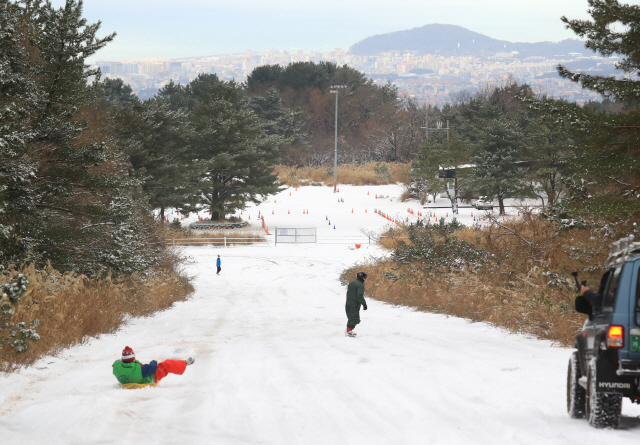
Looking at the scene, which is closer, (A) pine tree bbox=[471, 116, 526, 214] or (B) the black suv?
(B) the black suv

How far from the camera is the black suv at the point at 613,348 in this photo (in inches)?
217

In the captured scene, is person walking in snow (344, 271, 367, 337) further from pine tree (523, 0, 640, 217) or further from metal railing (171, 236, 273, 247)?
metal railing (171, 236, 273, 247)

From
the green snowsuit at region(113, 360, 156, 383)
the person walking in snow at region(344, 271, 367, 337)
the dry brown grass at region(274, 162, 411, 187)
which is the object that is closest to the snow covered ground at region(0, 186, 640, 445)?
the green snowsuit at region(113, 360, 156, 383)

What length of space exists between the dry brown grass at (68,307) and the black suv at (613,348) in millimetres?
7410

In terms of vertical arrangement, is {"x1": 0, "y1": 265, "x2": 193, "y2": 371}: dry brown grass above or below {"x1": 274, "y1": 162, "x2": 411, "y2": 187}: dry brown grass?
below

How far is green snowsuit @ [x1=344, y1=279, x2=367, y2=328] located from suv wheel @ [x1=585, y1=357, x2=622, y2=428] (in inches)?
301

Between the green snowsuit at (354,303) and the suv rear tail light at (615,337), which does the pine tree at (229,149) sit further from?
the suv rear tail light at (615,337)

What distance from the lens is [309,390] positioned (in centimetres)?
814

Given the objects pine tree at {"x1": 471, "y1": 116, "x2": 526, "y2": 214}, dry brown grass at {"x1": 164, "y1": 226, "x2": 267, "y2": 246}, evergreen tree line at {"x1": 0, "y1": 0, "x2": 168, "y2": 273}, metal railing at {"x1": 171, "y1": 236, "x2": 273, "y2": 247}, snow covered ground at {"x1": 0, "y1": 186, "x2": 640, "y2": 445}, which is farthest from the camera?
pine tree at {"x1": 471, "y1": 116, "x2": 526, "y2": 214}

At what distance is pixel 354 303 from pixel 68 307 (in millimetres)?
5571

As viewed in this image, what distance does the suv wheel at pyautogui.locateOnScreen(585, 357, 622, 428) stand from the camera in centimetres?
575

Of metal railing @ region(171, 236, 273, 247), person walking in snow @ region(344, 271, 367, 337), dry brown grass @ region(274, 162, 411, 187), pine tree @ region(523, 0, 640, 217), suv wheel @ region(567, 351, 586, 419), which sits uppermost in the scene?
pine tree @ region(523, 0, 640, 217)

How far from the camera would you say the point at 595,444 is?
18.1 feet

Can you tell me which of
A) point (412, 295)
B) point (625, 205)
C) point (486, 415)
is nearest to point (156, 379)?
point (486, 415)
